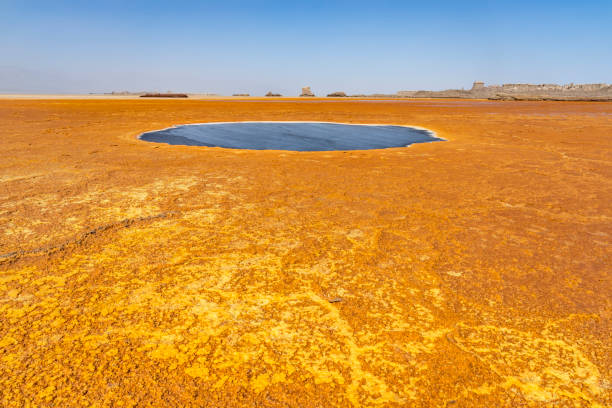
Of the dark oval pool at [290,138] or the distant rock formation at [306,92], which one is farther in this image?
the distant rock formation at [306,92]

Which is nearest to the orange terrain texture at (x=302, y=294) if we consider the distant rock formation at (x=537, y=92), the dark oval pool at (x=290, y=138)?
the dark oval pool at (x=290, y=138)

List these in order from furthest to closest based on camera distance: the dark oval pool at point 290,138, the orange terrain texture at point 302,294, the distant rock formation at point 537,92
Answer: the distant rock formation at point 537,92 → the dark oval pool at point 290,138 → the orange terrain texture at point 302,294

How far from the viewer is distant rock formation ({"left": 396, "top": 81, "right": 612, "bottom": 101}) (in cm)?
6494

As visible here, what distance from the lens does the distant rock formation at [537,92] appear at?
2557 inches

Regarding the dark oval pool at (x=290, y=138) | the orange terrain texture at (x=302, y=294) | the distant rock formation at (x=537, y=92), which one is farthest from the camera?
the distant rock formation at (x=537, y=92)

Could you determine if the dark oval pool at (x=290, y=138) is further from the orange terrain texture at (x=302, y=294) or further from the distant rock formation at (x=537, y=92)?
the distant rock formation at (x=537, y=92)

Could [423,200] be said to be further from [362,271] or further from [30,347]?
[30,347]

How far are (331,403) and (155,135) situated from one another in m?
11.9

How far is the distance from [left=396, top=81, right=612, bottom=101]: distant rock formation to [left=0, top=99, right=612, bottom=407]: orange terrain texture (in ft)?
227

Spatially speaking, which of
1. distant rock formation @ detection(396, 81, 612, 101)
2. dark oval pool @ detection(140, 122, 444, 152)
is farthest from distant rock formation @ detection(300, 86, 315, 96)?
dark oval pool @ detection(140, 122, 444, 152)

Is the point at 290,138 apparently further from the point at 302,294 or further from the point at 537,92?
the point at 537,92

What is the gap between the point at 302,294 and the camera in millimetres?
2650

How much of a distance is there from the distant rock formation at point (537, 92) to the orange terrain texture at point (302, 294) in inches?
2720

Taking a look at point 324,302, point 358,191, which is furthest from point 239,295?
point 358,191
